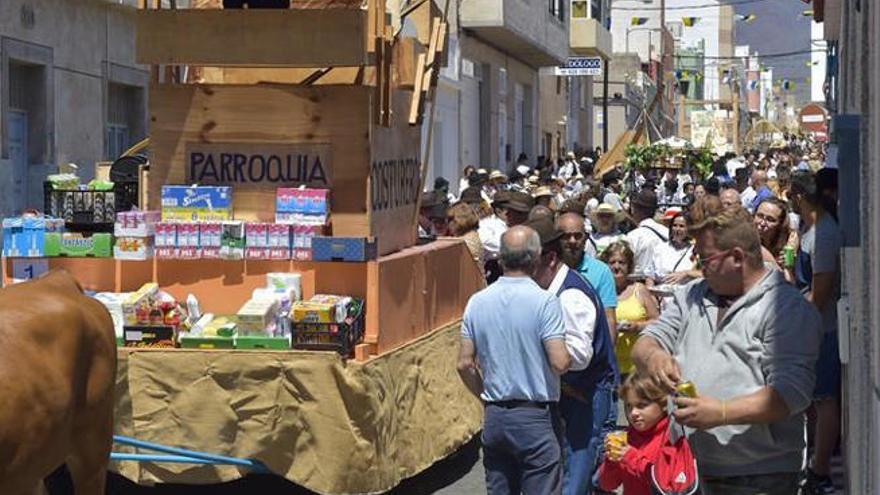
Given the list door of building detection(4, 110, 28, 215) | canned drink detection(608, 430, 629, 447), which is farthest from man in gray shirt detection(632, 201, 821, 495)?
door of building detection(4, 110, 28, 215)

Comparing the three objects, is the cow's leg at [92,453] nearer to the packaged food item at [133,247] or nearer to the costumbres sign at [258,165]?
the packaged food item at [133,247]

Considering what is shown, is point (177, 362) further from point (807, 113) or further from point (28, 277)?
point (807, 113)

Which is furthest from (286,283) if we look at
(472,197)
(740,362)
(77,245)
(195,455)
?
(472,197)

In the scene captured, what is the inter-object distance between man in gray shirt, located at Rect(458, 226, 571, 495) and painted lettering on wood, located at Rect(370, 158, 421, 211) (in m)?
2.27

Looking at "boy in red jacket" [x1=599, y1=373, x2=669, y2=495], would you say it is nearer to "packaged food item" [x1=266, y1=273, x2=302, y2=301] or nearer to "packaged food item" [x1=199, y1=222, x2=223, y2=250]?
"packaged food item" [x1=266, y1=273, x2=302, y2=301]

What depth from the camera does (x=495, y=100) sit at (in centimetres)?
3556

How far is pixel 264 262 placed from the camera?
9.07 m

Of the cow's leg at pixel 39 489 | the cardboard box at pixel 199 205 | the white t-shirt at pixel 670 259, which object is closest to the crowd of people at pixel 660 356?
the white t-shirt at pixel 670 259

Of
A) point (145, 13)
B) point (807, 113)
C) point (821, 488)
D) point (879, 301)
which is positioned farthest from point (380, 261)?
point (807, 113)

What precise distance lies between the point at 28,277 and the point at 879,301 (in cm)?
641

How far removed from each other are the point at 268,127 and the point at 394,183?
1.20 meters

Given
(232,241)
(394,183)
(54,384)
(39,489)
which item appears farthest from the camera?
(394,183)

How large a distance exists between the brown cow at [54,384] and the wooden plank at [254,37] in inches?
81.1

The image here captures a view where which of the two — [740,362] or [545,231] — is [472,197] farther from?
[740,362]
